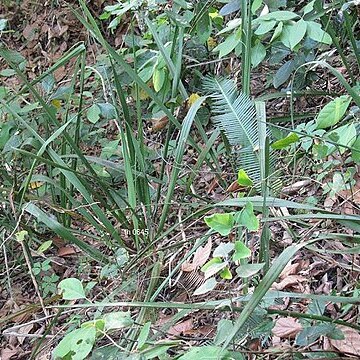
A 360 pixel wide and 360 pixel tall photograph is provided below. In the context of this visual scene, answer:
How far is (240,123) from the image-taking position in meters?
1.45

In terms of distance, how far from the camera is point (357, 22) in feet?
6.57

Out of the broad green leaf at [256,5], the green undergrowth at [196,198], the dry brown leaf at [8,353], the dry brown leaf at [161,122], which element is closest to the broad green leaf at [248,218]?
the green undergrowth at [196,198]

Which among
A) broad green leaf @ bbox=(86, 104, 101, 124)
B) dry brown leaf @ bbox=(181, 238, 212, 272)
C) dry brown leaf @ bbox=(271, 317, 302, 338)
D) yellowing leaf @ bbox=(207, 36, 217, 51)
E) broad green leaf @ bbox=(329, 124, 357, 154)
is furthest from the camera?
yellowing leaf @ bbox=(207, 36, 217, 51)

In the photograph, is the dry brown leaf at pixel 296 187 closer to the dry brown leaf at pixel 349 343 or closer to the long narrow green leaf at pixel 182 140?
the long narrow green leaf at pixel 182 140

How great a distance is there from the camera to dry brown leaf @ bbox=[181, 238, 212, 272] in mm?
1576

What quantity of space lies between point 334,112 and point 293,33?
1.18 feet

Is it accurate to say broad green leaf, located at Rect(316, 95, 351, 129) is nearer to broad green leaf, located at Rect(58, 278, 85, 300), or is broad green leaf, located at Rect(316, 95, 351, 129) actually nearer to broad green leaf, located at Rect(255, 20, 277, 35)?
broad green leaf, located at Rect(255, 20, 277, 35)

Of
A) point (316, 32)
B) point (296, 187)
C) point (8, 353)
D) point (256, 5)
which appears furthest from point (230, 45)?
point (8, 353)

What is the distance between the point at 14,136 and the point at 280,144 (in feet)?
3.97

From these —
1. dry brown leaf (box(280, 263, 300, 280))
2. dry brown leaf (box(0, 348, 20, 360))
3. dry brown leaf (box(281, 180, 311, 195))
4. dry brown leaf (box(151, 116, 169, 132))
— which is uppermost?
dry brown leaf (box(151, 116, 169, 132))

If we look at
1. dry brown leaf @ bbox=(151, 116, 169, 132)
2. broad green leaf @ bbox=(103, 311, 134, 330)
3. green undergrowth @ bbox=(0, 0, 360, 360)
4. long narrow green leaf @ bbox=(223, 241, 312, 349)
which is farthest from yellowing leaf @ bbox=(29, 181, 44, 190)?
long narrow green leaf @ bbox=(223, 241, 312, 349)

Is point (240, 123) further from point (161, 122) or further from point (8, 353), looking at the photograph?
point (8, 353)

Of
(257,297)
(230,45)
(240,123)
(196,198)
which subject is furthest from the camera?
(196,198)

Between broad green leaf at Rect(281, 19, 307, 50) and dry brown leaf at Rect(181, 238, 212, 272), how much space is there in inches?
23.3
